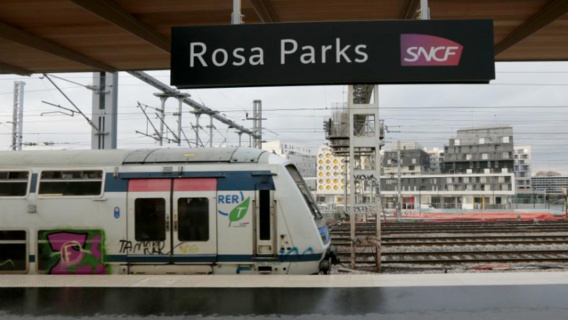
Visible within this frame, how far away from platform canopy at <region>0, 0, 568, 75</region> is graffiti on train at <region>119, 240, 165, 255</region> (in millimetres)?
4135

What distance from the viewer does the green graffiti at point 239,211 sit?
944cm

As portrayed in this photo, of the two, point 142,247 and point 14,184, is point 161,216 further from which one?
point 14,184

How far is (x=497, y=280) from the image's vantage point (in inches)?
303

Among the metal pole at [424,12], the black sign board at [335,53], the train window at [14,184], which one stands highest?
the metal pole at [424,12]

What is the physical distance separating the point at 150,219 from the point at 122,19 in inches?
156

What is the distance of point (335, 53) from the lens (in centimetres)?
560

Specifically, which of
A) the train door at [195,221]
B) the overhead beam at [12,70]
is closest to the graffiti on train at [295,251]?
the train door at [195,221]

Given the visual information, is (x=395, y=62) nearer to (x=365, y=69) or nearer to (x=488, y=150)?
(x=365, y=69)

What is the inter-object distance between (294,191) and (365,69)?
170 inches

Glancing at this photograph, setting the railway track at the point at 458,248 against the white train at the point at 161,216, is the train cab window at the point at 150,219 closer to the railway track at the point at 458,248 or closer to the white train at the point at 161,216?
the white train at the point at 161,216

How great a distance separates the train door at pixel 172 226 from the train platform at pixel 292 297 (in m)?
1.03

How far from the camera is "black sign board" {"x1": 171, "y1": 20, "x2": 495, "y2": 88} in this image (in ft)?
18.1

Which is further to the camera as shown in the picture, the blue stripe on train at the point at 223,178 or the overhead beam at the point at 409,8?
the blue stripe on train at the point at 223,178

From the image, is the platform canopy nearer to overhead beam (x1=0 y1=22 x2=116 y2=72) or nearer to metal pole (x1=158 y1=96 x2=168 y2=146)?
overhead beam (x1=0 y1=22 x2=116 y2=72)
